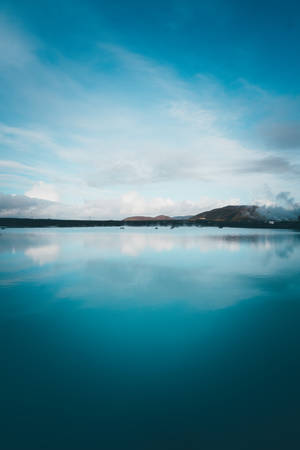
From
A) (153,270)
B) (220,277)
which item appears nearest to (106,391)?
(220,277)

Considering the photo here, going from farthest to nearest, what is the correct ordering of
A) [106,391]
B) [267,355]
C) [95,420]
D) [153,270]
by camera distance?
[153,270]
[267,355]
[106,391]
[95,420]

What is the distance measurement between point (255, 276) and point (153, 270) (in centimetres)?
649

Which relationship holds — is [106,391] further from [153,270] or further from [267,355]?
[153,270]

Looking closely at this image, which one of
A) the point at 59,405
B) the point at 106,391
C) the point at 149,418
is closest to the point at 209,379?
the point at 149,418

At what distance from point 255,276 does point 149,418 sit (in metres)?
13.4

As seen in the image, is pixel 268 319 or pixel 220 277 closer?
pixel 268 319

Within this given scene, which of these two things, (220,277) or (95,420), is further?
(220,277)

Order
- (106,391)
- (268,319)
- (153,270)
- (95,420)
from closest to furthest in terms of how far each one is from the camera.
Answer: (95,420)
(106,391)
(268,319)
(153,270)

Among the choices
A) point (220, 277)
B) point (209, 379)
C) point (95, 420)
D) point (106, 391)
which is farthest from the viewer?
point (220, 277)

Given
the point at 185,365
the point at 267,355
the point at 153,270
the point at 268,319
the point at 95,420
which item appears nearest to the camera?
the point at 95,420

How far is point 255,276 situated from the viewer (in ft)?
52.0

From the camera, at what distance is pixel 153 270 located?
17531mm

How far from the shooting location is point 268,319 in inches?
333

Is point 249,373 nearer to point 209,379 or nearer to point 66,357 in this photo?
point 209,379
